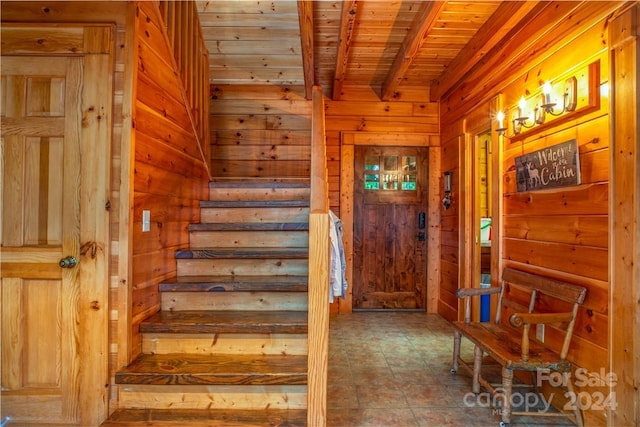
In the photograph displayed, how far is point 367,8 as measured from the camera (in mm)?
2666

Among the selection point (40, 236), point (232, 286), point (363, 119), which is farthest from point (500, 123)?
point (40, 236)

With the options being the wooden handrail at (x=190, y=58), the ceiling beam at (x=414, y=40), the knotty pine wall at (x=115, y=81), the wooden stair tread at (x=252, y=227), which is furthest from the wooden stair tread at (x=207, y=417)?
the ceiling beam at (x=414, y=40)

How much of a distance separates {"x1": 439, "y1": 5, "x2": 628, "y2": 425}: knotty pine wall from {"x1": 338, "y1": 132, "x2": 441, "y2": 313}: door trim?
1.33 m

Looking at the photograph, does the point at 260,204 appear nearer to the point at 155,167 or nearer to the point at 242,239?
the point at 242,239

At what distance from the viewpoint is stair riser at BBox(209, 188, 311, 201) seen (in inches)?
121

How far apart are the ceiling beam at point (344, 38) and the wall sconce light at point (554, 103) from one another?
1.40 m

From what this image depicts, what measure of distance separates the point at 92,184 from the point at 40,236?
40cm

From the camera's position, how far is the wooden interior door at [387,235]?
414 centimetres

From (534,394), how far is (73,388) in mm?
2741

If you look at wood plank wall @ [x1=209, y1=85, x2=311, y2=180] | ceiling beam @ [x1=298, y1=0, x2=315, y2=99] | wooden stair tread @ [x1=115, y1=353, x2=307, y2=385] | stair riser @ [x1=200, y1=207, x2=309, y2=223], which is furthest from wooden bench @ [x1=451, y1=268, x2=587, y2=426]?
wood plank wall @ [x1=209, y1=85, x2=311, y2=180]

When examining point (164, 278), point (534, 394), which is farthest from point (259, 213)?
point (534, 394)

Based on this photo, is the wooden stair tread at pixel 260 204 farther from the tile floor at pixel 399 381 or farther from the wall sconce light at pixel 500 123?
the wall sconce light at pixel 500 123

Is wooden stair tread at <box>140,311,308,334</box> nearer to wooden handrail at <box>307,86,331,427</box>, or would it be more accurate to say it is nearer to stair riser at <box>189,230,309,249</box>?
wooden handrail at <box>307,86,331,427</box>

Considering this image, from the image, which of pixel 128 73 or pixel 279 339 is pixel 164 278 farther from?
pixel 128 73
